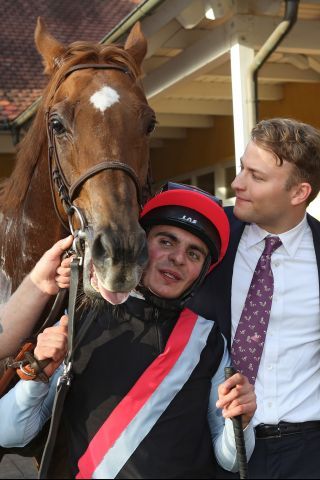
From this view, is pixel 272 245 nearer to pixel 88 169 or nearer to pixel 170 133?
pixel 88 169

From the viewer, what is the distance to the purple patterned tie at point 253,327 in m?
2.47

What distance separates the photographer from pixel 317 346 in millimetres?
2508

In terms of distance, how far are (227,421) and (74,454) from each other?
46 cm

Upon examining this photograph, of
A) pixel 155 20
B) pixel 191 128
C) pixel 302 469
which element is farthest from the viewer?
pixel 191 128

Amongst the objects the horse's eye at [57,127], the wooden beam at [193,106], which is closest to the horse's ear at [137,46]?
the horse's eye at [57,127]

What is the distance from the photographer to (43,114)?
287cm

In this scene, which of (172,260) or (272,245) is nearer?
(172,260)

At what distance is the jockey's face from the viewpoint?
2201 millimetres

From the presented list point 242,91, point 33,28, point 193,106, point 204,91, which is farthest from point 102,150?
point 33,28

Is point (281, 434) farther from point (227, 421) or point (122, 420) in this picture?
point (122, 420)

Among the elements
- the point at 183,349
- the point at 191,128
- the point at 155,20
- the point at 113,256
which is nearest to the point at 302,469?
the point at 183,349

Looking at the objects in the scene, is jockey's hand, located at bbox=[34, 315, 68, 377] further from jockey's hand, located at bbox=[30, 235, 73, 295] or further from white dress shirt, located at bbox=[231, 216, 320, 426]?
white dress shirt, located at bbox=[231, 216, 320, 426]

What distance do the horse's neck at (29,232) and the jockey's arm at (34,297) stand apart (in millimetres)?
657

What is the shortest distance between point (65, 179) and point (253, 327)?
868 millimetres
